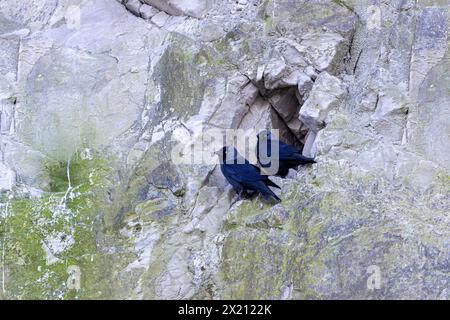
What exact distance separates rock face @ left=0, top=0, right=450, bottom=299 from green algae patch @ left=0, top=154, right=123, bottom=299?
14 mm

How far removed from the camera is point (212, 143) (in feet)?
27.8

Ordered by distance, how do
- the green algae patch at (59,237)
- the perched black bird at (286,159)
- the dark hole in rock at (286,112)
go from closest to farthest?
the green algae patch at (59,237) < the perched black bird at (286,159) < the dark hole in rock at (286,112)

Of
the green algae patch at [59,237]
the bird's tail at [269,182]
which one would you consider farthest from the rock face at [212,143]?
the bird's tail at [269,182]

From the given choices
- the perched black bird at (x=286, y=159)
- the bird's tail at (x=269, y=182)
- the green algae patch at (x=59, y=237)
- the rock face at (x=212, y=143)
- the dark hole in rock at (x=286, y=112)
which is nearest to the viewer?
the rock face at (x=212, y=143)

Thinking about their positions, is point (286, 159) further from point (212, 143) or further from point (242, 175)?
point (212, 143)

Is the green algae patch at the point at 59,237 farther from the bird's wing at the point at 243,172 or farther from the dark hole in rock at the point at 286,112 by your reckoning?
the dark hole in rock at the point at 286,112

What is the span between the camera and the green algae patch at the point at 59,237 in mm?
7664

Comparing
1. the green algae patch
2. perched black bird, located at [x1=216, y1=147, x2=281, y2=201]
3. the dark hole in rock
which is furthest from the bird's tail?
the green algae patch

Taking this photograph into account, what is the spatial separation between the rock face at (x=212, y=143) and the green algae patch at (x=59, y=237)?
1cm

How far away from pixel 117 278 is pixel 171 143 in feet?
4.94

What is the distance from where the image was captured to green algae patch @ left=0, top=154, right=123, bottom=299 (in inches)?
302

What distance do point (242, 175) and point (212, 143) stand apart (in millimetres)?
734

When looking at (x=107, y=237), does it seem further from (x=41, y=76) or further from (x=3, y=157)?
(x=41, y=76)

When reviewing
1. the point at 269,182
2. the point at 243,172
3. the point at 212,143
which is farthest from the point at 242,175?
the point at 212,143
